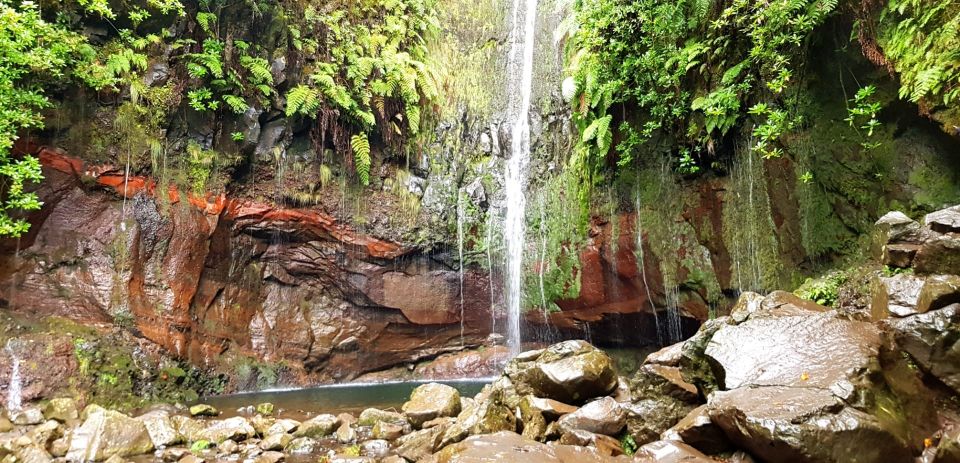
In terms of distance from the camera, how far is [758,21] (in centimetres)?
671

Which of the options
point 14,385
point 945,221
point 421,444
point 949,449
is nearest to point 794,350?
point 949,449

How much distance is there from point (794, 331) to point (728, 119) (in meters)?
4.48

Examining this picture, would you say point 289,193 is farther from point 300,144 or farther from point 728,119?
point 728,119

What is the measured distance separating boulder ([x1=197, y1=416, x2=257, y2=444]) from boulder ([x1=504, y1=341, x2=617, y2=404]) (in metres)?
3.98

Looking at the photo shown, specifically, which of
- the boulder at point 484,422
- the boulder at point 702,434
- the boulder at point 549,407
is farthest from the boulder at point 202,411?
the boulder at point 702,434

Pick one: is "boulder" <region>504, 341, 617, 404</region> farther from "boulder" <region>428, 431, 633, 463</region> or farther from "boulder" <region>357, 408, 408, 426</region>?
"boulder" <region>357, 408, 408, 426</region>

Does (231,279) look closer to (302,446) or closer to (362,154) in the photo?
(362,154)

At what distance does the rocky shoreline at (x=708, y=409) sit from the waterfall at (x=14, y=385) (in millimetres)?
196

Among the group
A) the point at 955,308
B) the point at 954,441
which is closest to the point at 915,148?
the point at 955,308

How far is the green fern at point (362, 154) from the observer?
11719 millimetres

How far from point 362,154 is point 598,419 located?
8816mm

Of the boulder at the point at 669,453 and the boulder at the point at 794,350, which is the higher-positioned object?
the boulder at the point at 794,350

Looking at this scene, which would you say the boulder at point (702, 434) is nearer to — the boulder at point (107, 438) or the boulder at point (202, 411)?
the boulder at point (107, 438)

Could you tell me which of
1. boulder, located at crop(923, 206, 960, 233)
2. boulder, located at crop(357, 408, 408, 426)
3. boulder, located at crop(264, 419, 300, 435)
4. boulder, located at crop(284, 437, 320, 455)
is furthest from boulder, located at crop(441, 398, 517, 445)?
boulder, located at crop(923, 206, 960, 233)
